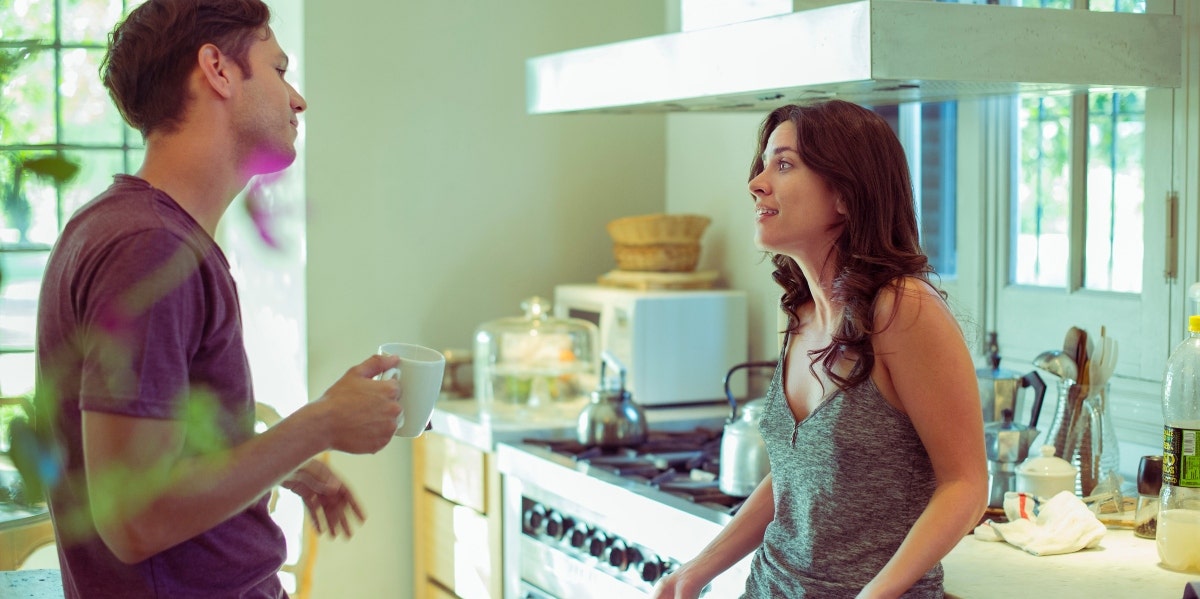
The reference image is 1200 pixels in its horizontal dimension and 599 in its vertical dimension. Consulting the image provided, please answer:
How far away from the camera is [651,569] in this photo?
235 cm

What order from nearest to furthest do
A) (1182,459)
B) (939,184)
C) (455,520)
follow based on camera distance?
(1182,459) → (939,184) → (455,520)

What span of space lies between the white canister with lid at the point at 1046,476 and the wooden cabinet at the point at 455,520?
1355 millimetres

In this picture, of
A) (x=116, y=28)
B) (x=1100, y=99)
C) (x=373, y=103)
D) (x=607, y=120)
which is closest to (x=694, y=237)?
(x=607, y=120)

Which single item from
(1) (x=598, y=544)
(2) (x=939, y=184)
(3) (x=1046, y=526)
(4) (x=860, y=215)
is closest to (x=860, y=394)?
(4) (x=860, y=215)

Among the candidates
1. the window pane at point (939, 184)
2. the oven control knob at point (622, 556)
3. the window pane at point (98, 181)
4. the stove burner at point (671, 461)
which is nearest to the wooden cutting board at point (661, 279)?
the stove burner at point (671, 461)

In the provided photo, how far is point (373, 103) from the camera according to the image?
346 centimetres

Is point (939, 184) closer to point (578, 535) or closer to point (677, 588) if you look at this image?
point (578, 535)

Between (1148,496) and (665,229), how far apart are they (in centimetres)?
167

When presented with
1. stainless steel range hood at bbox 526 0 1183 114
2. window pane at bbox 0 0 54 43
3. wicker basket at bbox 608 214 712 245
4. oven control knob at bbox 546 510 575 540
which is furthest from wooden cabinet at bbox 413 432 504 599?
window pane at bbox 0 0 54 43

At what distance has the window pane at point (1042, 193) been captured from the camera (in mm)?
2547

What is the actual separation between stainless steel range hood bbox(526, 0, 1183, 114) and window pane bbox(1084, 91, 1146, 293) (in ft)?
0.96

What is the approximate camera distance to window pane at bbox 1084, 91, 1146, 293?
2.37m

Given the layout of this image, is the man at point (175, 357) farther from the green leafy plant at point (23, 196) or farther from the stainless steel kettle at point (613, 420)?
the stainless steel kettle at point (613, 420)

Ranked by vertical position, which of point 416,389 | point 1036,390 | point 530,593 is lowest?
point 530,593
